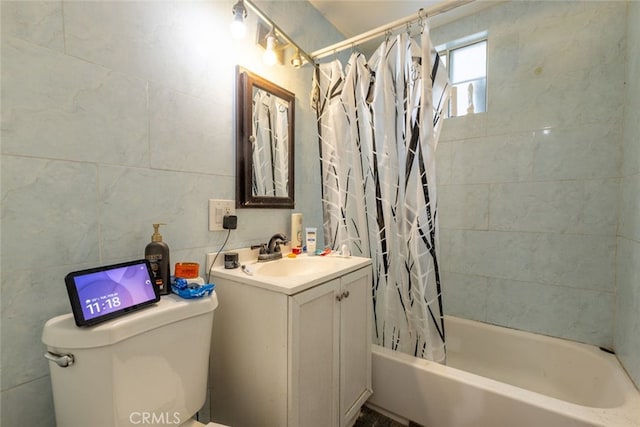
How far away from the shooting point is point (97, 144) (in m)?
0.82

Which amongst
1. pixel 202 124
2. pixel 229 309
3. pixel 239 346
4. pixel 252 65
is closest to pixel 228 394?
pixel 239 346

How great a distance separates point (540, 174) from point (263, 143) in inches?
67.4

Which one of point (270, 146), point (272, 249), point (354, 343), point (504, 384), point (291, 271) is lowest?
point (504, 384)

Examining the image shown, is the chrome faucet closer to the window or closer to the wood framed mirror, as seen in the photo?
the wood framed mirror

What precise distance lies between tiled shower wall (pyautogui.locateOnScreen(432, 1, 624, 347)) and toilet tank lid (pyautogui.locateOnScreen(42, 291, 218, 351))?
187 cm

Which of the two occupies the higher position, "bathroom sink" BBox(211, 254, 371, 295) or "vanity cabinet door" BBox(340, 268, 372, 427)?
"bathroom sink" BBox(211, 254, 371, 295)

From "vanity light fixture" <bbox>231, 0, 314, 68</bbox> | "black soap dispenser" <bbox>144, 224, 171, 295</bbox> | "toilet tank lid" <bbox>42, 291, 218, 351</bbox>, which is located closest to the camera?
"toilet tank lid" <bbox>42, 291, 218, 351</bbox>

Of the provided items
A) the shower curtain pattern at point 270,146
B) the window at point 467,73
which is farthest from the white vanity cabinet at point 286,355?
the window at point 467,73

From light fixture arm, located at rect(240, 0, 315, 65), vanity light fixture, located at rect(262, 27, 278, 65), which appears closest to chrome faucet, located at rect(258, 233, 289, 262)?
vanity light fixture, located at rect(262, 27, 278, 65)

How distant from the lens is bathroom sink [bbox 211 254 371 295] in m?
0.92

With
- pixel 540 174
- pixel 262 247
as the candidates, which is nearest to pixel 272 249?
pixel 262 247

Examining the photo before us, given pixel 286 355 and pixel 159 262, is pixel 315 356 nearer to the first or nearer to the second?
pixel 286 355

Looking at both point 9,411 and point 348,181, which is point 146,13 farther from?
point 9,411

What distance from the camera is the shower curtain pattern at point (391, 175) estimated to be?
1.29 m
